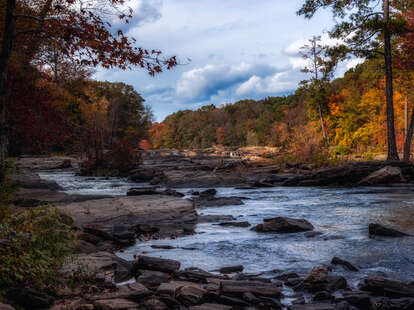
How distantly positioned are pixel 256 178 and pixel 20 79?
12.3 meters

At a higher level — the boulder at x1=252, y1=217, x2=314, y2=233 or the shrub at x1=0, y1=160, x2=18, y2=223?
the shrub at x1=0, y1=160, x2=18, y2=223

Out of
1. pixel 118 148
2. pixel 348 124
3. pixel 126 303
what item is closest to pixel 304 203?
pixel 126 303

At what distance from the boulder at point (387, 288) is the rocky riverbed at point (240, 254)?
1 cm

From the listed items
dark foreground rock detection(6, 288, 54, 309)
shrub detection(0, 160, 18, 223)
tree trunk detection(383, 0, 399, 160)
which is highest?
tree trunk detection(383, 0, 399, 160)

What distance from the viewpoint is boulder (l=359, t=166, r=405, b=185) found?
15.4 metres

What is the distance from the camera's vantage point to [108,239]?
21.9 feet

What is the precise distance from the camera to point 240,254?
19.6 ft

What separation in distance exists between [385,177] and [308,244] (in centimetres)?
1076

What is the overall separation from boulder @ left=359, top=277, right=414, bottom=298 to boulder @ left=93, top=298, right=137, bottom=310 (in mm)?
2688

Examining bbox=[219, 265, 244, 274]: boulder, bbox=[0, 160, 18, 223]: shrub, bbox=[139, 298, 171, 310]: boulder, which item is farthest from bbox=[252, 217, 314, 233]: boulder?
bbox=[0, 160, 18, 223]: shrub

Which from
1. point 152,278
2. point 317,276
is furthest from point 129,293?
point 317,276

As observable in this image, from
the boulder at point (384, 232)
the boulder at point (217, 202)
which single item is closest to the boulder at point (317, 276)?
the boulder at point (384, 232)

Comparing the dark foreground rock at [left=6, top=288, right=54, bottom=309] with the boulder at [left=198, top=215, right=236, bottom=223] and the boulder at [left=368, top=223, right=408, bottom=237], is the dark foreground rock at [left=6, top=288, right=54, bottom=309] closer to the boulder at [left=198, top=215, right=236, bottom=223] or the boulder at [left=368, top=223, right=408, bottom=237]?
the boulder at [left=198, top=215, right=236, bottom=223]

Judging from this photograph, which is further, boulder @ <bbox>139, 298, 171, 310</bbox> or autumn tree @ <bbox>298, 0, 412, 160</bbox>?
autumn tree @ <bbox>298, 0, 412, 160</bbox>
